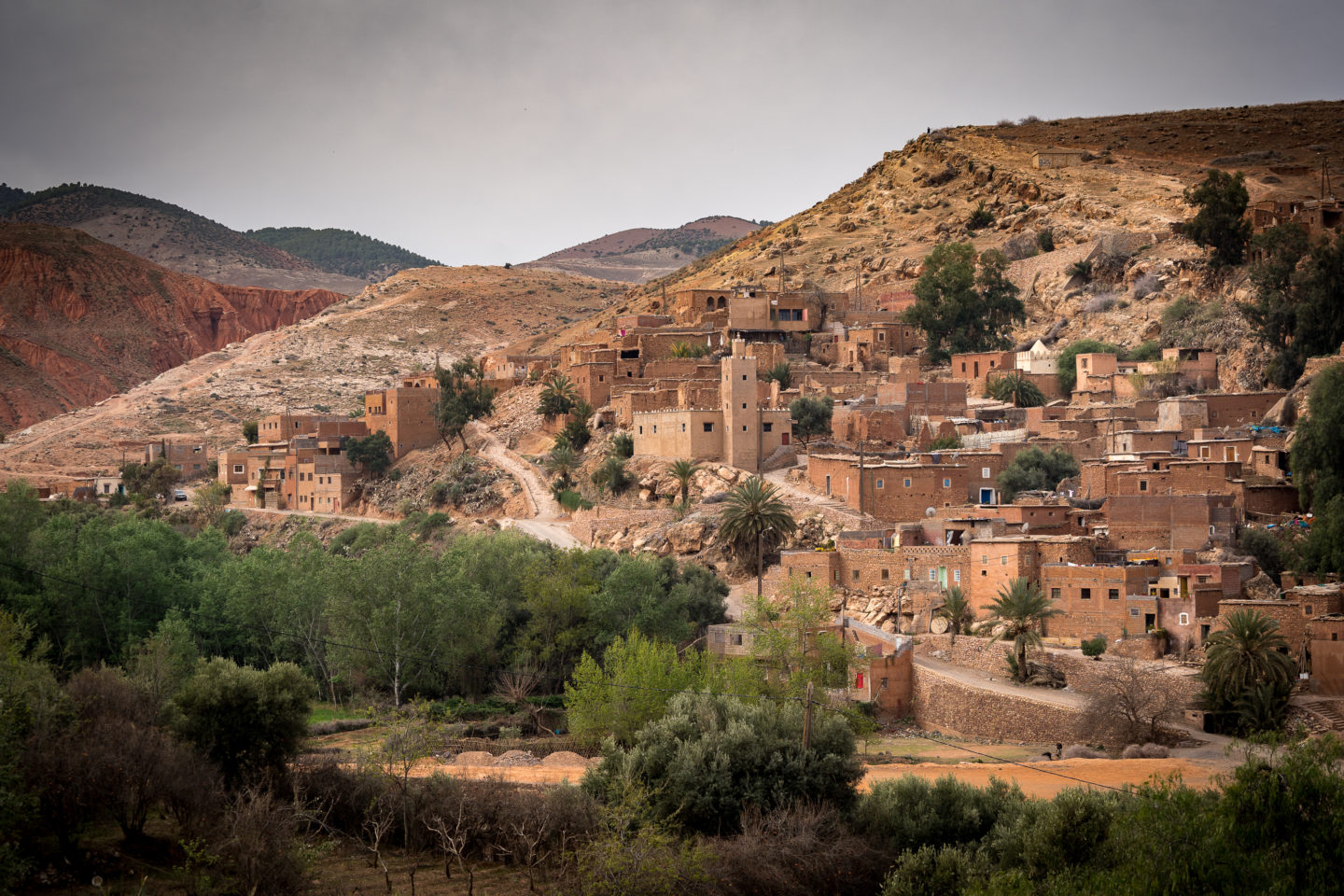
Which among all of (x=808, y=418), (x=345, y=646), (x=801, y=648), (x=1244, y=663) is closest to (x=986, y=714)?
(x=801, y=648)

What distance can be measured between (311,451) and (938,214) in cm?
3778

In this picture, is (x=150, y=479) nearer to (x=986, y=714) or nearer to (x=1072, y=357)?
(x=1072, y=357)

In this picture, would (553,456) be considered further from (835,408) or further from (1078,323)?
(1078,323)

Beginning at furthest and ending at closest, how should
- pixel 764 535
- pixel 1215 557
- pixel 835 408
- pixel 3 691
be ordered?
1. pixel 835 408
2. pixel 764 535
3. pixel 1215 557
4. pixel 3 691

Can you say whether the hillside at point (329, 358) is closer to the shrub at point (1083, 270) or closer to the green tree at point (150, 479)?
the green tree at point (150, 479)

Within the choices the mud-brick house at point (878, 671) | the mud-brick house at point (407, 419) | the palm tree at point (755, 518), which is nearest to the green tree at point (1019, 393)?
the palm tree at point (755, 518)

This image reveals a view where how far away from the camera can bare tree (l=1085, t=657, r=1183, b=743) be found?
78.0ft

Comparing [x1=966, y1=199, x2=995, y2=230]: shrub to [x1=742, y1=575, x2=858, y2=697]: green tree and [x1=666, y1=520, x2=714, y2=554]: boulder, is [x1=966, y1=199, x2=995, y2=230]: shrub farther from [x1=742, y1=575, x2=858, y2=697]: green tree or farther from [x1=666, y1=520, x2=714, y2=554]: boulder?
[x1=742, y1=575, x2=858, y2=697]: green tree

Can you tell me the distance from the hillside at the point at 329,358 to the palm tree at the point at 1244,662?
2087 inches

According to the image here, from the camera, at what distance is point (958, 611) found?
95.3 feet

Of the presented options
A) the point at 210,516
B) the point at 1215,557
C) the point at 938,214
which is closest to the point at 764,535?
the point at 1215,557

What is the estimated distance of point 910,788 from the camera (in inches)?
779

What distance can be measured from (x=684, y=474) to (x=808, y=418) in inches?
187

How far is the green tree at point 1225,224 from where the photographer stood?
46.2 metres
